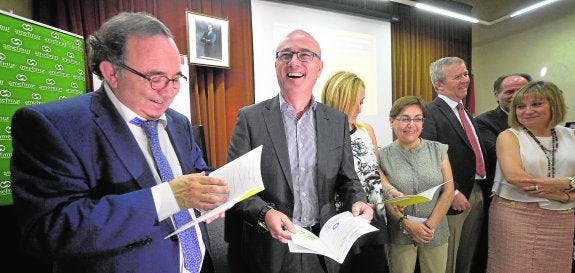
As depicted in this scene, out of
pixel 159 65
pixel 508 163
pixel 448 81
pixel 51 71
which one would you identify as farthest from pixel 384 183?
pixel 51 71

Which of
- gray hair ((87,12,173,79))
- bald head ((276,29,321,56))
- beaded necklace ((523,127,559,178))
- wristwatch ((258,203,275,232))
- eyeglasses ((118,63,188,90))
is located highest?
bald head ((276,29,321,56))

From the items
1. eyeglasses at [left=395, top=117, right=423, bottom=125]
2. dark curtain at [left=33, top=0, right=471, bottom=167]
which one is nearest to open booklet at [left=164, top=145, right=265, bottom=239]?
eyeglasses at [left=395, top=117, right=423, bottom=125]

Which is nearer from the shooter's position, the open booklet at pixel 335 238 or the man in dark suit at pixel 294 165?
the open booklet at pixel 335 238

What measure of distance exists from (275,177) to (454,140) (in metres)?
1.55

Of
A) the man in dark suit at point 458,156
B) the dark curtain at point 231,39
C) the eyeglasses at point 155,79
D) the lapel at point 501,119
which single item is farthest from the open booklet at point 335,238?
the dark curtain at point 231,39

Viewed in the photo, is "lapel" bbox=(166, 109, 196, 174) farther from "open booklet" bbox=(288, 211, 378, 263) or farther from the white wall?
the white wall

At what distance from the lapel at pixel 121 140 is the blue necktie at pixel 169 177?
0.05m

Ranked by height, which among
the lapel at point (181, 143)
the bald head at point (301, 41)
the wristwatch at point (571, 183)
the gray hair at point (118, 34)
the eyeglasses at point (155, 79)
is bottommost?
the wristwatch at point (571, 183)

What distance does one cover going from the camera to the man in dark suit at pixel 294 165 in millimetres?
1196

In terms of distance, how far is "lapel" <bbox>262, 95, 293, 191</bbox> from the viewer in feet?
3.97

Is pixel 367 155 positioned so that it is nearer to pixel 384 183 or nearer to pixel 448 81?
pixel 384 183

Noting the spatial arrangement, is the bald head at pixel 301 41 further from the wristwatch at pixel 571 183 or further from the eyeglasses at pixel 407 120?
the wristwatch at pixel 571 183

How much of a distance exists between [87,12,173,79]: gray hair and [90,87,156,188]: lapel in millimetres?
134

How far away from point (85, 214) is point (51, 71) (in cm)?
187
